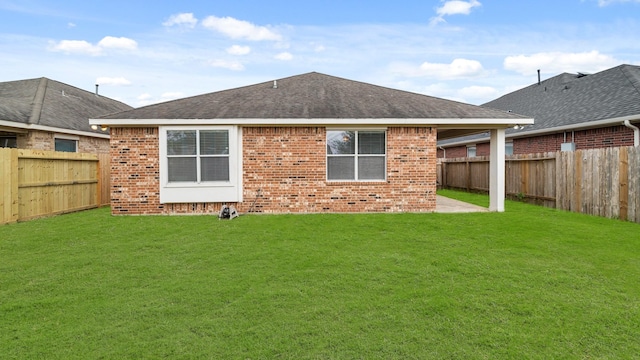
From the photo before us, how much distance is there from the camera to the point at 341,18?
704 inches

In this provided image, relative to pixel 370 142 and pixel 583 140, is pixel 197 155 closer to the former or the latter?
pixel 370 142

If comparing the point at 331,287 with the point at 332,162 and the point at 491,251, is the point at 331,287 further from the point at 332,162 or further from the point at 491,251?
the point at 332,162

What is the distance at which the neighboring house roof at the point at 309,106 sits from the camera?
9.86 meters

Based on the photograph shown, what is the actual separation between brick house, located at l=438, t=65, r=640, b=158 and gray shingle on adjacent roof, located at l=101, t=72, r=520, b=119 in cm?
475

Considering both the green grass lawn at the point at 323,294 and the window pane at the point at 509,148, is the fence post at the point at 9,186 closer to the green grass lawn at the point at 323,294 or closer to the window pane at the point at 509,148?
the green grass lawn at the point at 323,294

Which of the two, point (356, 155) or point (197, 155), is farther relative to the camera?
point (356, 155)

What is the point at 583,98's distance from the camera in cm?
1508

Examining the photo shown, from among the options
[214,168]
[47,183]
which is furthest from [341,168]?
[47,183]

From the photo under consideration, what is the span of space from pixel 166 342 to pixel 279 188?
7.15m

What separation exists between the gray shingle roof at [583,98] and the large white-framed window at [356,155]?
8225 mm

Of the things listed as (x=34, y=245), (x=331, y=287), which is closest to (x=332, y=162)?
Answer: (x=331, y=287)

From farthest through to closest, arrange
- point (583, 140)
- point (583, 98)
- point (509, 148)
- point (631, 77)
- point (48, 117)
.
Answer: point (509, 148), point (583, 98), point (631, 77), point (48, 117), point (583, 140)

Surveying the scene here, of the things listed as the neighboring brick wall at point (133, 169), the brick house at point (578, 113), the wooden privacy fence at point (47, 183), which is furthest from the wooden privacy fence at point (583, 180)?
the wooden privacy fence at point (47, 183)

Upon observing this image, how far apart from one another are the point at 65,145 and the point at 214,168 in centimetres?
850
